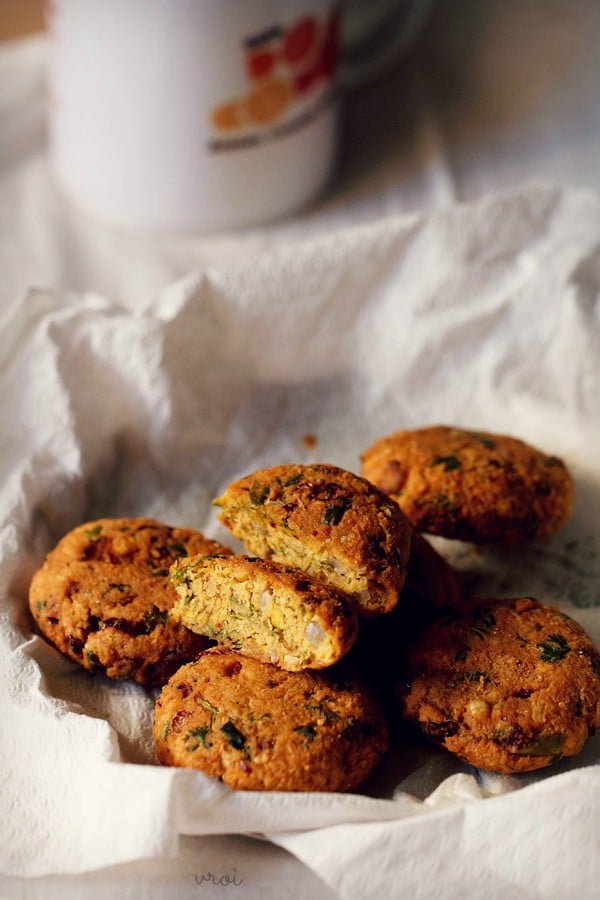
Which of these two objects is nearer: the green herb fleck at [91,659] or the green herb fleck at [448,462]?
the green herb fleck at [91,659]

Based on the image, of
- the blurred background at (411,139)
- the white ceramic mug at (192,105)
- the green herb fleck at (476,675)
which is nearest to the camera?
the green herb fleck at (476,675)

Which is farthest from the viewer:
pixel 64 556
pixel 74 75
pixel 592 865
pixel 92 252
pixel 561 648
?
pixel 92 252

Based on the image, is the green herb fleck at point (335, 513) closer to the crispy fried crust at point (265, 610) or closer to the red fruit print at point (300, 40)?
the crispy fried crust at point (265, 610)

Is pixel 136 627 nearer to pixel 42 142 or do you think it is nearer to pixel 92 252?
pixel 92 252

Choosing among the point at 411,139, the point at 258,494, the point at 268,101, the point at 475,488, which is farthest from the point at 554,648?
the point at 411,139

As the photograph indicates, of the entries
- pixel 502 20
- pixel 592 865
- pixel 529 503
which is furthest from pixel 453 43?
pixel 592 865

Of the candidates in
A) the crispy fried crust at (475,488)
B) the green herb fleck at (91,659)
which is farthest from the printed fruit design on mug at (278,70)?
the green herb fleck at (91,659)

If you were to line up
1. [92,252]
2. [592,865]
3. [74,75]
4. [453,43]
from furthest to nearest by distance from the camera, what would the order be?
1. [453,43]
2. [92,252]
3. [74,75]
4. [592,865]
